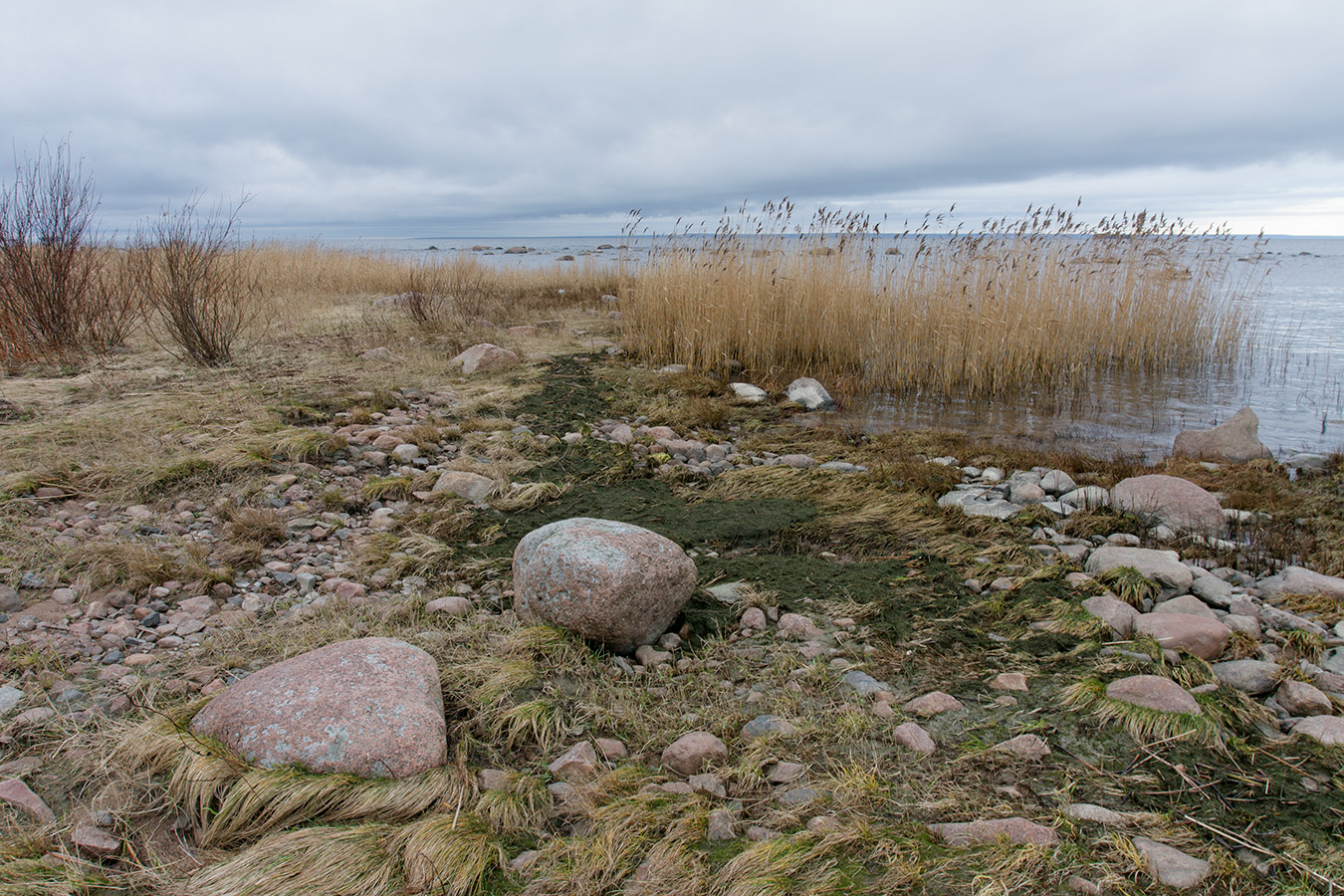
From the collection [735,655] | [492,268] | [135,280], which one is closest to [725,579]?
[735,655]

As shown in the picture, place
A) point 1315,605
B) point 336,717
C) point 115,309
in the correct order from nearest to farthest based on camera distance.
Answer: point 336,717, point 1315,605, point 115,309

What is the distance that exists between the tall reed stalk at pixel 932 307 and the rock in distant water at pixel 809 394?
0.38 m

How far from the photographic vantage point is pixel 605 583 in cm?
274

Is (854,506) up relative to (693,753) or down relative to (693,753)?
up

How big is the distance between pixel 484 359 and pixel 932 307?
4.95m

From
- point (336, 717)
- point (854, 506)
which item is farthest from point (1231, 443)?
point (336, 717)

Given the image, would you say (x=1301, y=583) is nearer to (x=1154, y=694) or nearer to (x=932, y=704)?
(x=1154, y=694)

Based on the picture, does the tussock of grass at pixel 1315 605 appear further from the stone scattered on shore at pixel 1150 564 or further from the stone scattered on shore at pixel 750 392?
the stone scattered on shore at pixel 750 392

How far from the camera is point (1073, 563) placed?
352 cm

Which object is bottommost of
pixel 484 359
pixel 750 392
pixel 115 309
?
pixel 750 392

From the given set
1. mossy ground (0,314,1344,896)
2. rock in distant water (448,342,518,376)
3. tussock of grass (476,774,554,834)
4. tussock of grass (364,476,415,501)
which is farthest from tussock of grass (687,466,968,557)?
rock in distant water (448,342,518,376)

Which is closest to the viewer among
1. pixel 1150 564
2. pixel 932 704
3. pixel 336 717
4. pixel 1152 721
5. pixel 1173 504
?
pixel 336 717

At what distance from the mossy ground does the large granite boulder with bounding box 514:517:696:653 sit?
0.11 meters

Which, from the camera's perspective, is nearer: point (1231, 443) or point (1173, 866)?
point (1173, 866)
